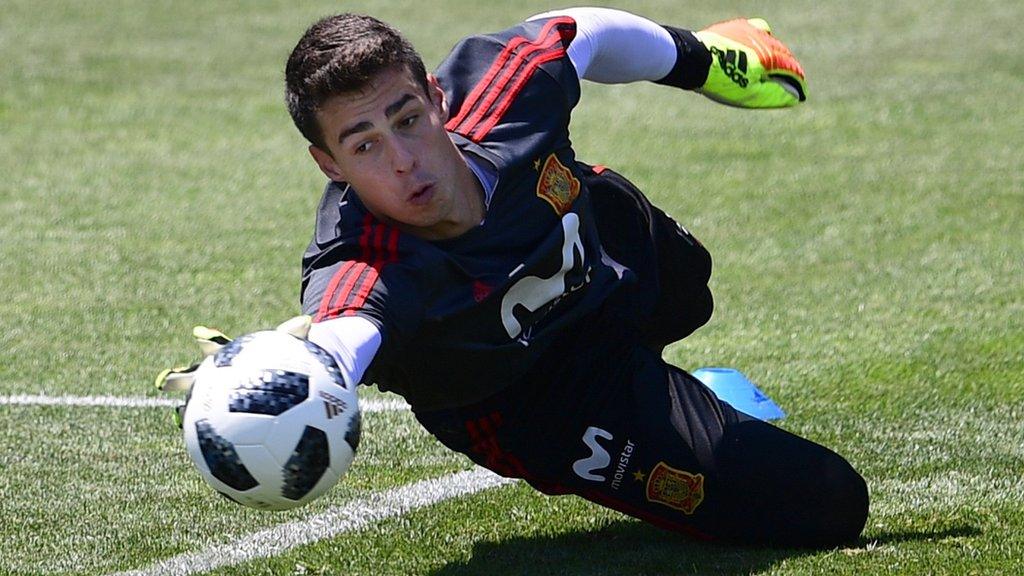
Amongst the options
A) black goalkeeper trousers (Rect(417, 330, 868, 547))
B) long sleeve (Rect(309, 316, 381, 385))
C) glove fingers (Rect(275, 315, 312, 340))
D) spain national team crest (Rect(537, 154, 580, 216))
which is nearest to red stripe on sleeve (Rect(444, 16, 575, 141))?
spain national team crest (Rect(537, 154, 580, 216))

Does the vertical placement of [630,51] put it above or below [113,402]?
above

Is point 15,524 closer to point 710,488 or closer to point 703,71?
point 710,488

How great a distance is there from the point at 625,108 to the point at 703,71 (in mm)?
6059

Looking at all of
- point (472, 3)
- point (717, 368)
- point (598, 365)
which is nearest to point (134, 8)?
point (472, 3)

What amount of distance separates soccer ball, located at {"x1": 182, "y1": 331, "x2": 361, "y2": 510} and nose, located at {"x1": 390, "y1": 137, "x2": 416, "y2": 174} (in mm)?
668

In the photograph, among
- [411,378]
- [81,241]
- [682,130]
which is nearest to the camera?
[411,378]

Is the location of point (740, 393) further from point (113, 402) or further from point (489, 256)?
point (113, 402)

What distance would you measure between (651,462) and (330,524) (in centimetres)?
103

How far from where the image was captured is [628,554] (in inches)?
180

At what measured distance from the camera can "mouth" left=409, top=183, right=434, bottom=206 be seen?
4094 mm

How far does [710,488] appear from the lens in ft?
15.1

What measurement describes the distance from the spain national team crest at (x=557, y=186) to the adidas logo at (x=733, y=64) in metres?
0.99

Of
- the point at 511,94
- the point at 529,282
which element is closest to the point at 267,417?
the point at 529,282

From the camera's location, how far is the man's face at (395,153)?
4074mm
